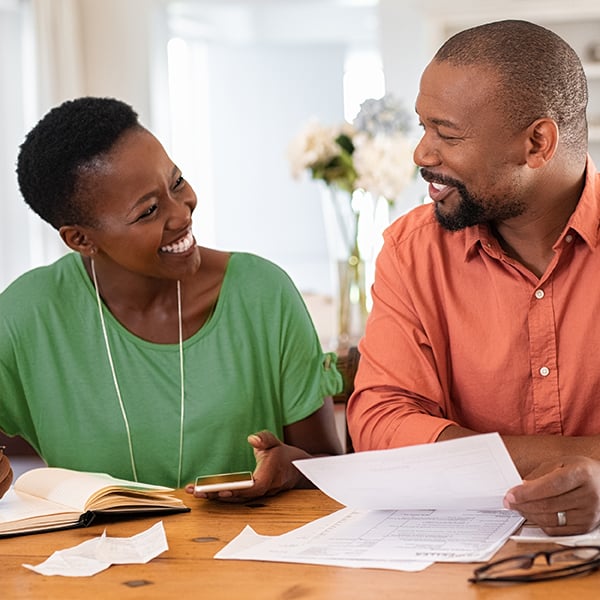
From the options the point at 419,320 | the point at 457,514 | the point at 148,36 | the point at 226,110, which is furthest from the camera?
the point at 226,110

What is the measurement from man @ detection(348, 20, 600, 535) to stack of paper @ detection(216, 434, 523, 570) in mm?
228

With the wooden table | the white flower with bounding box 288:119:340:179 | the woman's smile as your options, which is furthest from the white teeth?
the white flower with bounding box 288:119:340:179

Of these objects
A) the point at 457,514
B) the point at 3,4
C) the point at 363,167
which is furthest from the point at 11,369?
the point at 3,4

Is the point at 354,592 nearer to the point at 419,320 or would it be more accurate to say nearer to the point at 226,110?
the point at 419,320

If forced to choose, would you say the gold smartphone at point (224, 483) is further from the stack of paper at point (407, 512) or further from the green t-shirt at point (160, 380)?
the green t-shirt at point (160, 380)

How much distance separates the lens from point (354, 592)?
128cm

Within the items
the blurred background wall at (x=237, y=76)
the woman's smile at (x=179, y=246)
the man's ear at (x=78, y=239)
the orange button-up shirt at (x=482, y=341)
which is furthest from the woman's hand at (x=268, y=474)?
the blurred background wall at (x=237, y=76)

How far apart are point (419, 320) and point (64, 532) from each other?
0.69 meters

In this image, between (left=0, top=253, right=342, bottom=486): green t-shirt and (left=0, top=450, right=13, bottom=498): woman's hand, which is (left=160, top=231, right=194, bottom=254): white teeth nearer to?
(left=0, top=253, right=342, bottom=486): green t-shirt

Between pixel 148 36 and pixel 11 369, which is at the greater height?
pixel 148 36

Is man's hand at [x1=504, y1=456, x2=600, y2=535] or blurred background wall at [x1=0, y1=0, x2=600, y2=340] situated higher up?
blurred background wall at [x1=0, y1=0, x2=600, y2=340]

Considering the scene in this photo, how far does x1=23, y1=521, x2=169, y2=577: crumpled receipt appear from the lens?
142 centimetres

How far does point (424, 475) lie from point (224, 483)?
37 centimetres

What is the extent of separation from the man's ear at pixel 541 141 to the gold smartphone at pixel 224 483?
688 mm
